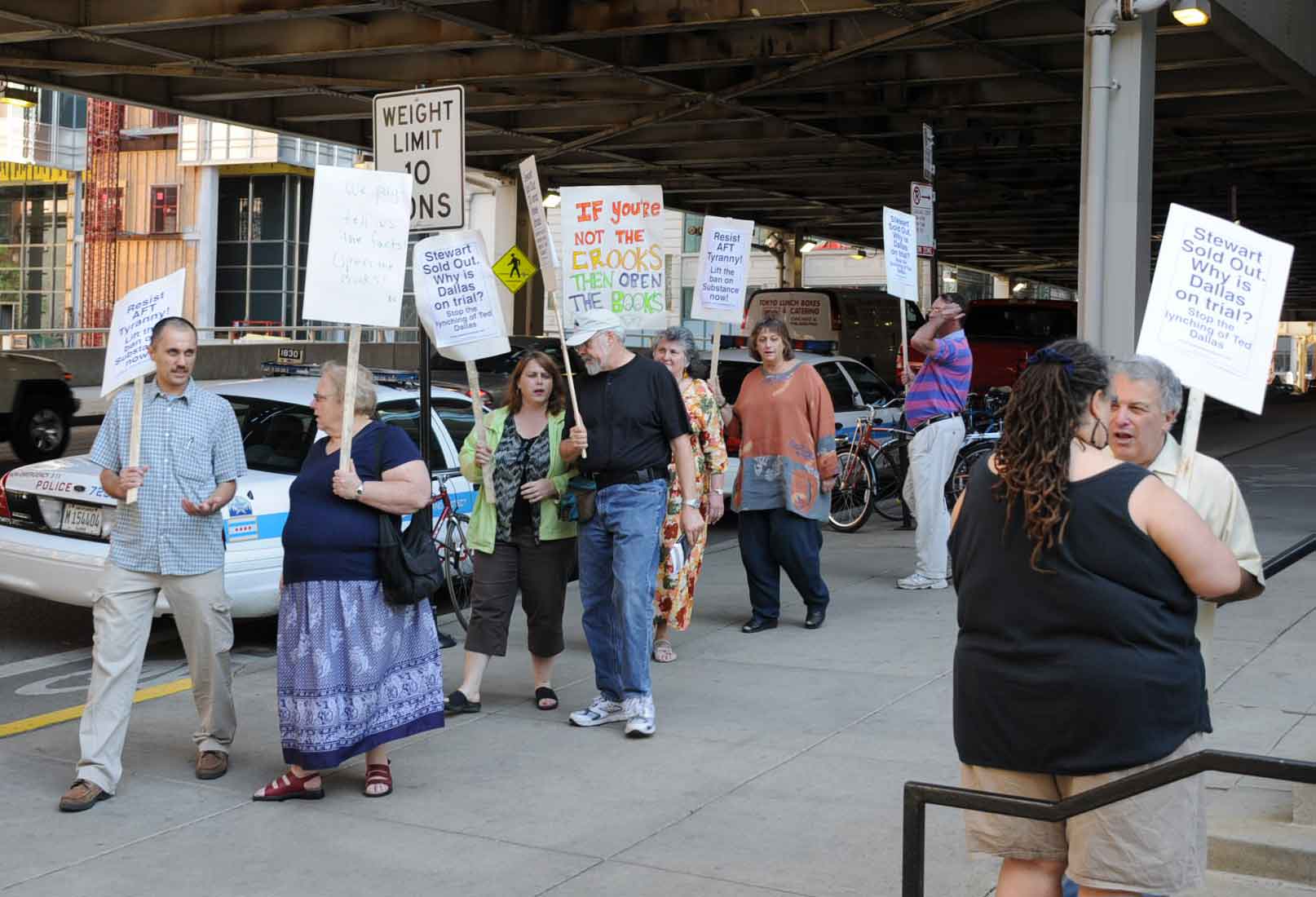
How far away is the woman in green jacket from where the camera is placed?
7.46 m

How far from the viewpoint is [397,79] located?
2173cm

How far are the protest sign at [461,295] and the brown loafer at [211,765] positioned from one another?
254 cm

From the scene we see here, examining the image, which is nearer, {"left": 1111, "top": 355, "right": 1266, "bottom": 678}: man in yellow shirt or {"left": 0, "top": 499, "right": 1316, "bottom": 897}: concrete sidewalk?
{"left": 1111, "top": 355, "right": 1266, "bottom": 678}: man in yellow shirt

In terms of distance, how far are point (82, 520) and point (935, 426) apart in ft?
18.4

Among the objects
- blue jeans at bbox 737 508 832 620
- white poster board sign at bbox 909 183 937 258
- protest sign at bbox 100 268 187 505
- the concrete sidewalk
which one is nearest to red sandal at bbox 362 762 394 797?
the concrete sidewalk

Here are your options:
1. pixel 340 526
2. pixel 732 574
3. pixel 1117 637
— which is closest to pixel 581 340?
pixel 340 526

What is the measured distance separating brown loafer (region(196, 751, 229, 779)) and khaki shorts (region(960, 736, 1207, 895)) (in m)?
3.87

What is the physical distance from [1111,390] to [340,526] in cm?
328

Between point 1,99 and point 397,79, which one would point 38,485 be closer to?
point 397,79

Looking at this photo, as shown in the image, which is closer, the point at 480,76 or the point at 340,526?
the point at 340,526

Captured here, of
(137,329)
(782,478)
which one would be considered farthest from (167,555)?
(782,478)

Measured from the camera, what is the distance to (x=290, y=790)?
6.23 m

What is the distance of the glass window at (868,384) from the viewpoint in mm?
16828

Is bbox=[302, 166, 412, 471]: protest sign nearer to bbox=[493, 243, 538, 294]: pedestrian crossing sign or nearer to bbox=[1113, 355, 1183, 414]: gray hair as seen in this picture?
bbox=[1113, 355, 1183, 414]: gray hair
